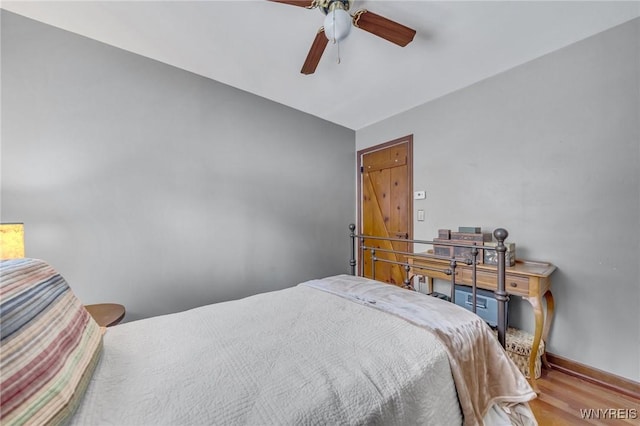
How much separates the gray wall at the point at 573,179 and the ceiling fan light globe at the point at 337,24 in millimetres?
1685

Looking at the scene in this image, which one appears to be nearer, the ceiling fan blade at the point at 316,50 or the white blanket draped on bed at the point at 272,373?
the white blanket draped on bed at the point at 272,373

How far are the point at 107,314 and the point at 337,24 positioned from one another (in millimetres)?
2205

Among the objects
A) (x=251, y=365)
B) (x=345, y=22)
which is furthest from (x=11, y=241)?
(x=345, y=22)

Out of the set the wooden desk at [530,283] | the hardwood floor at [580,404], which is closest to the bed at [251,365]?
the hardwood floor at [580,404]

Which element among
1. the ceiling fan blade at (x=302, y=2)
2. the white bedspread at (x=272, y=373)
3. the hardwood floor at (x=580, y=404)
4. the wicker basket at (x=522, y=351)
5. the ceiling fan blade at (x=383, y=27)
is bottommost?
the hardwood floor at (x=580, y=404)

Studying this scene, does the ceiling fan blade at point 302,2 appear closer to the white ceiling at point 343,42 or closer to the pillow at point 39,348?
the white ceiling at point 343,42

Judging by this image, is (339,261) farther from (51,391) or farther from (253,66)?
(51,391)

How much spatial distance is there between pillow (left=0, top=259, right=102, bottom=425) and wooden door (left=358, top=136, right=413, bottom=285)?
7.75ft

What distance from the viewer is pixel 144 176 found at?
78.9 inches

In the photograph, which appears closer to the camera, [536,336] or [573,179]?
[536,336]

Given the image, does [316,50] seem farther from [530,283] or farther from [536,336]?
[536,336]

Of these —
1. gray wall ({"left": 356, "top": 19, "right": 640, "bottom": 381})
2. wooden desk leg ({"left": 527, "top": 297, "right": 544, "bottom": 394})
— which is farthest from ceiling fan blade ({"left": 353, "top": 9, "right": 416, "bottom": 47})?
wooden desk leg ({"left": 527, "top": 297, "right": 544, "bottom": 394})

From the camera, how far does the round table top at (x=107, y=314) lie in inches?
54.8

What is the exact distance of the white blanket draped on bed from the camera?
2.06 feet
